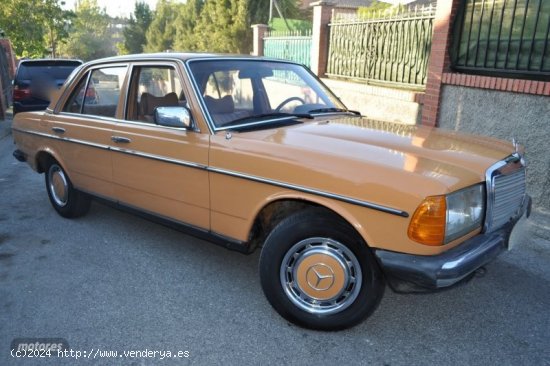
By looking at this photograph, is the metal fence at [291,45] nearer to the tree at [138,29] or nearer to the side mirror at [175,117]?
the side mirror at [175,117]

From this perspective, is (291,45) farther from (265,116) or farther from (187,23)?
(187,23)

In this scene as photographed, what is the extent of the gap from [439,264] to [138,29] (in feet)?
141

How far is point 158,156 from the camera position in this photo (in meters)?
3.69

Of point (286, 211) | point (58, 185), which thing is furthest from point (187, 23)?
point (286, 211)

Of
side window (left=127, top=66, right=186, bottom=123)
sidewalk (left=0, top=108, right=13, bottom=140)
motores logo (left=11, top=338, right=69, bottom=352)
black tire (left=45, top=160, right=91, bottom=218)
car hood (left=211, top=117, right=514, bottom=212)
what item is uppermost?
side window (left=127, top=66, right=186, bottom=123)

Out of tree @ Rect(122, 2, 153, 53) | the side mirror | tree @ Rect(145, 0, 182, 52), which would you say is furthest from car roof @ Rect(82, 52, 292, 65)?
tree @ Rect(122, 2, 153, 53)

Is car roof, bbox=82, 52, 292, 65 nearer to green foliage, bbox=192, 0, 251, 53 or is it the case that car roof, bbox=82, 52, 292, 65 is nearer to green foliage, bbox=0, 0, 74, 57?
green foliage, bbox=0, 0, 74, 57

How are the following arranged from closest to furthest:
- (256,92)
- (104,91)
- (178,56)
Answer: (178,56)
(256,92)
(104,91)

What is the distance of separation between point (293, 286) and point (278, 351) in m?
0.44

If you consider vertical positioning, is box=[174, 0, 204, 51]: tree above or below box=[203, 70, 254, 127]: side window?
above

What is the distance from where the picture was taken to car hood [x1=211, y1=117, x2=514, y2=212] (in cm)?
255

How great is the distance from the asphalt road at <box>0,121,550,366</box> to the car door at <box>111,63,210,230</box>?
20.4 inches

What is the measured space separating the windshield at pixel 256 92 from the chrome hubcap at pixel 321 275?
1.09 meters

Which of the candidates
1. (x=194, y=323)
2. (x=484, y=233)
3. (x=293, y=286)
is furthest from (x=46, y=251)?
(x=484, y=233)
